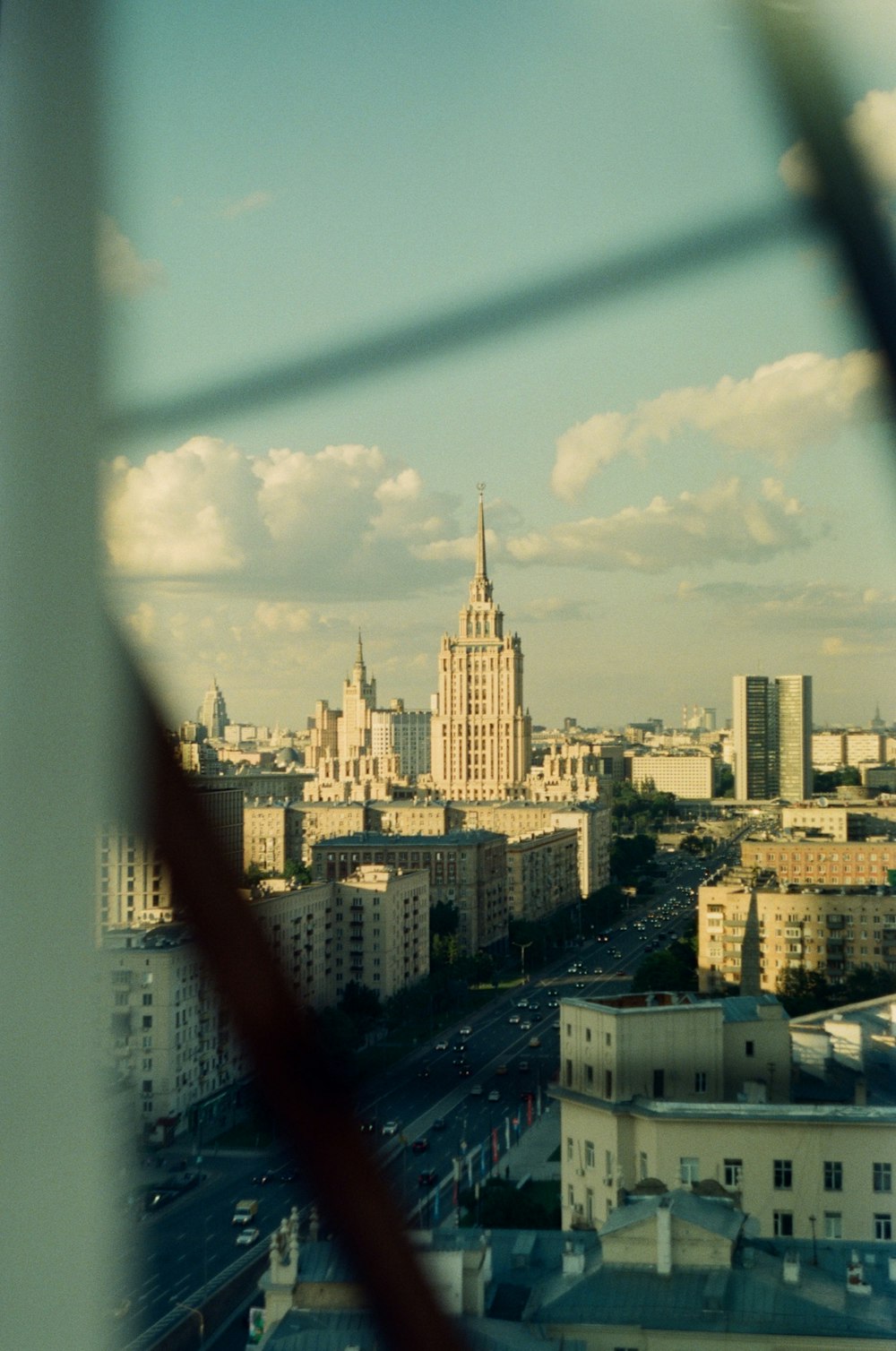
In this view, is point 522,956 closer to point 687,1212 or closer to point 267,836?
point 267,836

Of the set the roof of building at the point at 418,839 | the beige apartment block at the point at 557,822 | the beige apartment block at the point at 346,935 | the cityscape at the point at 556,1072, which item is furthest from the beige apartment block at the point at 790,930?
the roof of building at the point at 418,839

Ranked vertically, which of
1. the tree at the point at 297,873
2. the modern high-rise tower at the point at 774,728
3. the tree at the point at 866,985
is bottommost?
the tree at the point at 866,985

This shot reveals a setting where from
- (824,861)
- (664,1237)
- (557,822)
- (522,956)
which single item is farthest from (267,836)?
(557,822)

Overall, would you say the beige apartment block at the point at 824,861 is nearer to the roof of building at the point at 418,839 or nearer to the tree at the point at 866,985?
the tree at the point at 866,985

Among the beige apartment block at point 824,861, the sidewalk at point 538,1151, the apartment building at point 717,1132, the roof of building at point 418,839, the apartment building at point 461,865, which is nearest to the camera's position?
the apartment building at point 717,1132

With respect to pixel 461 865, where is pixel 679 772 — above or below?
above

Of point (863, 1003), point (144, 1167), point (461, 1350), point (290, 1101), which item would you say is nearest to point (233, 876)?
point (290, 1101)
